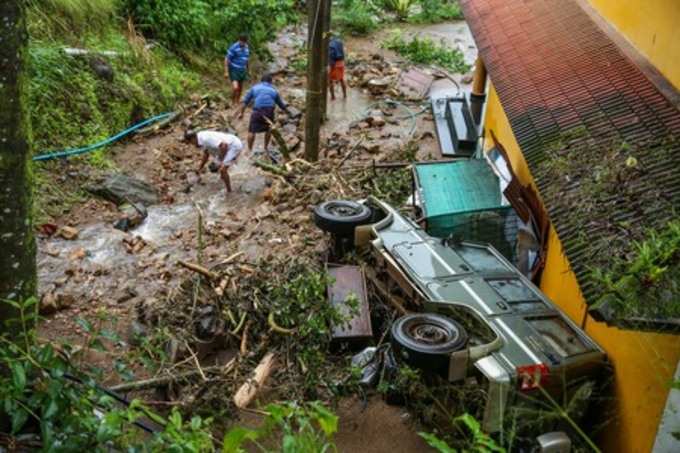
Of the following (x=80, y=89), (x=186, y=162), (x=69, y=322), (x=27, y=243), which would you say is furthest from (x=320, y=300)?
(x=80, y=89)

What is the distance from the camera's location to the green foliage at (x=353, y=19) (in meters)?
23.2

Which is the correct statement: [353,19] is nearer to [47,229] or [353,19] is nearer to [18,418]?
[47,229]

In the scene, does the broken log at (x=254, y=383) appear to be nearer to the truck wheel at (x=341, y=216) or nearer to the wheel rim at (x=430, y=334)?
the wheel rim at (x=430, y=334)

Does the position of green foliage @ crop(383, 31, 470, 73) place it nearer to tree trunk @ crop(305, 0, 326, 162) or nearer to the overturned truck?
tree trunk @ crop(305, 0, 326, 162)

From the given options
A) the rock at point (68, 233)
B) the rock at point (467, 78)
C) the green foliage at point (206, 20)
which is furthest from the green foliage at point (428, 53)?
the rock at point (68, 233)

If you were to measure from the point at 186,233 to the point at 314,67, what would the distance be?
3164mm

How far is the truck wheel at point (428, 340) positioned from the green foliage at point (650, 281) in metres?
1.79

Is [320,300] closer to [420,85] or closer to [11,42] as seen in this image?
[11,42]

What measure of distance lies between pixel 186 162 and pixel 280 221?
3461mm

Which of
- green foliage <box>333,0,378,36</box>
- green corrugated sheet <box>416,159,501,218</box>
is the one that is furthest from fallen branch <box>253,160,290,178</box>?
green foliage <box>333,0,378,36</box>

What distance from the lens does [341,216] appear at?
8695 mm

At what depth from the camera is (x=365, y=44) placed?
2255 centimetres

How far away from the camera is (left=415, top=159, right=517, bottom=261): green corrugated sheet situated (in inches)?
356

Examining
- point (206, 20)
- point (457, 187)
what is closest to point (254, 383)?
point (457, 187)
